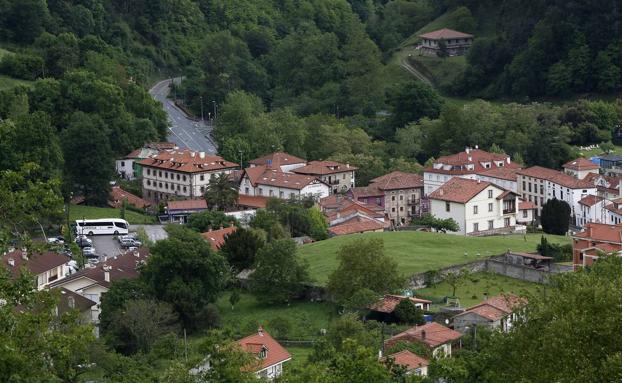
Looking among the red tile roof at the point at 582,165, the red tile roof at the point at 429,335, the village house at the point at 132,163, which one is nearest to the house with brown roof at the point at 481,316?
the red tile roof at the point at 429,335

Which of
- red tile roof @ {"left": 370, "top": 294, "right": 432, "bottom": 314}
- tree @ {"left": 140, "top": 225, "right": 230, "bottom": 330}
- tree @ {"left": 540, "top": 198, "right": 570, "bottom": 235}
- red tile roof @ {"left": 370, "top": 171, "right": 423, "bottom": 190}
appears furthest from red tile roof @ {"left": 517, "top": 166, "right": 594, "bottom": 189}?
tree @ {"left": 140, "top": 225, "right": 230, "bottom": 330}

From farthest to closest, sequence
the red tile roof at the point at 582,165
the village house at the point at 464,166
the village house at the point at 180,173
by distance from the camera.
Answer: the village house at the point at 180,173
the red tile roof at the point at 582,165
the village house at the point at 464,166

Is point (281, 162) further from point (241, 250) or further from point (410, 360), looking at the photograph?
point (410, 360)

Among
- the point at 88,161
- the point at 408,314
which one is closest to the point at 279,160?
the point at 88,161

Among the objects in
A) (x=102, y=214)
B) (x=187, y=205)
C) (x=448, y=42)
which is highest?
(x=448, y=42)

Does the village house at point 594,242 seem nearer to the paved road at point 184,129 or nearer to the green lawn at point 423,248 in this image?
the green lawn at point 423,248
